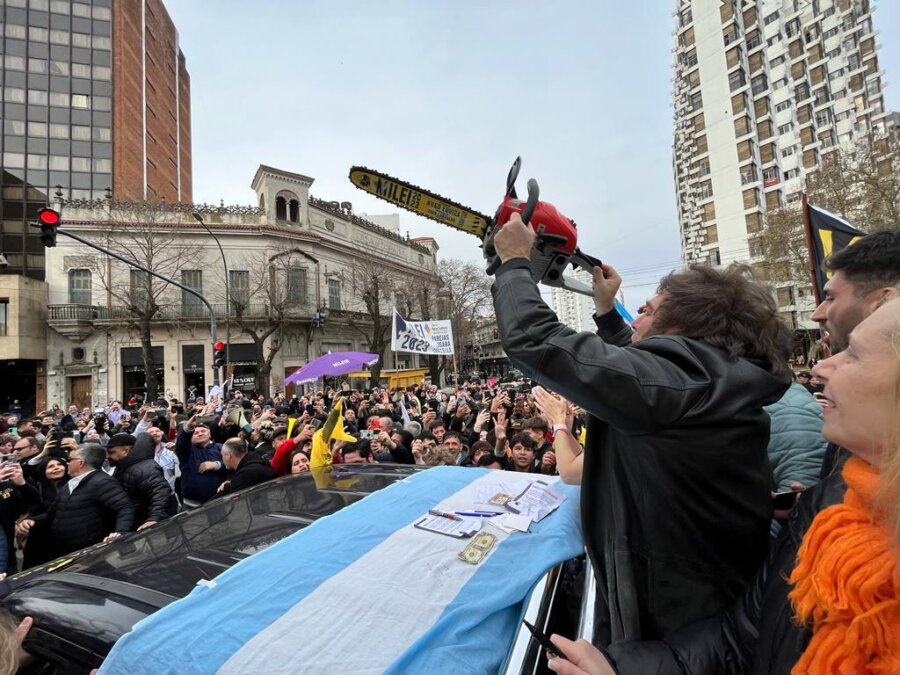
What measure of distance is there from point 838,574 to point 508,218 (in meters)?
1.26

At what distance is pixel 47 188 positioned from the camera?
39.2 meters

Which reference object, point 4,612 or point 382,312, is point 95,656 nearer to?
point 4,612

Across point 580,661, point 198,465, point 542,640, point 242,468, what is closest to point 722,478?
point 580,661

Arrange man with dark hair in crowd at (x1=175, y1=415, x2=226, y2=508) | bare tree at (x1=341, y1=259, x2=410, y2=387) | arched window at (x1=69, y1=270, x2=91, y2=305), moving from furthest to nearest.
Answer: bare tree at (x1=341, y1=259, x2=410, y2=387), arched window at (x1=69, y1=270, x2=91, y2=305), man with dark hair in crowd at (x1=175, y1=415, x2=226, y2=508)

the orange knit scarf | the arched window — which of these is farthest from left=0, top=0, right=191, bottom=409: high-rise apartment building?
the orange knit scarf

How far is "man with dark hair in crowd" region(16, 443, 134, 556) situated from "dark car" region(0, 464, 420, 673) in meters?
2.12

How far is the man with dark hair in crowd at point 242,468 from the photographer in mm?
4680

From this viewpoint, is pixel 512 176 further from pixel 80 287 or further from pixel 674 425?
pixel 80 287

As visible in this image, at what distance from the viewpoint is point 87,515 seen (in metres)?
4.03

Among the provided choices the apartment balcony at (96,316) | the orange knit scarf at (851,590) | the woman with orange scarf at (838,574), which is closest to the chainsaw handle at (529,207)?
the woman with orange scarf at (838,574)

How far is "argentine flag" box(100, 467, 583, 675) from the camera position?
1353mm

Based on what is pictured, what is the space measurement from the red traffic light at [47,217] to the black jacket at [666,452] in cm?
1072

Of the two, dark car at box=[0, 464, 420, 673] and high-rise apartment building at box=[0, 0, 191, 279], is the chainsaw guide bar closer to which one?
dark car at box=[0, 464, 420, 673]

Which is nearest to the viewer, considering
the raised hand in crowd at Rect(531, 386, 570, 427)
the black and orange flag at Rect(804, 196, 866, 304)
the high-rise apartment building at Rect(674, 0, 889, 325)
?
the raised hand in crowd at Rect(531, 386, 570, 427)
